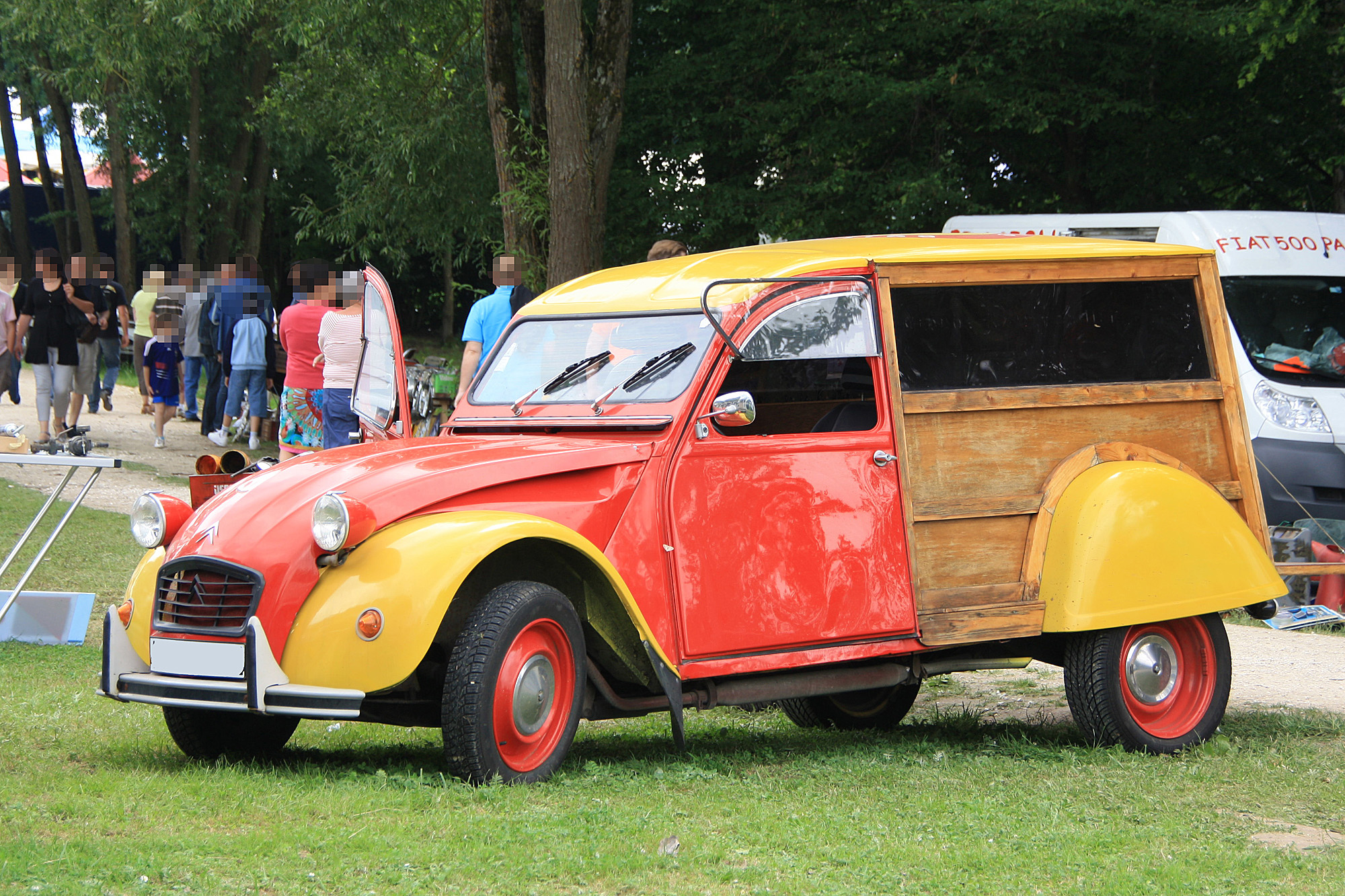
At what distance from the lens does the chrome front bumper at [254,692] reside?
451 centimetres

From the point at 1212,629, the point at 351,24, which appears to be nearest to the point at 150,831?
the point at 1212,629

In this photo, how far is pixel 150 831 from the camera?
412cm

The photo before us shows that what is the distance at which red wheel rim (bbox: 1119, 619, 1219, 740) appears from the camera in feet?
20.4

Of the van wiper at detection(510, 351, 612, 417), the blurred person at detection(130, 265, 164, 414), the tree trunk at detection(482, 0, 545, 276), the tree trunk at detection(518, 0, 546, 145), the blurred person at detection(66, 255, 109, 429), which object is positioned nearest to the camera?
the van wiper at detection(510, 351, 612, 417)

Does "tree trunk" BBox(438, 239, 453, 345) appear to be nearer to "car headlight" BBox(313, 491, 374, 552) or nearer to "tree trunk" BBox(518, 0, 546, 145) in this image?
"tree trunk" BBox(518, 0, 546, 145)

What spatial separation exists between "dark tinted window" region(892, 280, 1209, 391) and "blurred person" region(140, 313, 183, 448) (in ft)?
42.4

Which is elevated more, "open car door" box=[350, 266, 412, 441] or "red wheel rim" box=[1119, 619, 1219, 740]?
"open car door" box=[350, 266, 412, 441]

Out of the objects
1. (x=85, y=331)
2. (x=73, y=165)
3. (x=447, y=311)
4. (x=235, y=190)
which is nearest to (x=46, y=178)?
(x=73, y=165)

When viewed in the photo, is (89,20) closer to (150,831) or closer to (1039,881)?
(150,831)

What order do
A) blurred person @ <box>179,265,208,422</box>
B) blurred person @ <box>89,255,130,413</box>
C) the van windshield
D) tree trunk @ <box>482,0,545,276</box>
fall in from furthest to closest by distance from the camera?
blurred person @ <box>89,255,130,413</box>, blurred person @ <box>179,265,208,422</box>, tree trunk @ <box>482,0,545,276</box>, the van windshield

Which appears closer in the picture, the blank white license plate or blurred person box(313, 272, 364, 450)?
the blank white license plate

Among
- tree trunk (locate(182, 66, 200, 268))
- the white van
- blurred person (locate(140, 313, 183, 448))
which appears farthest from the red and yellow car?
tree trunk (locate(182, 66, 200, 268))

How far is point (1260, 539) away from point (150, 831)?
491cm

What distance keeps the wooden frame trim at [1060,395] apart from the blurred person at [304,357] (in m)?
5.96
